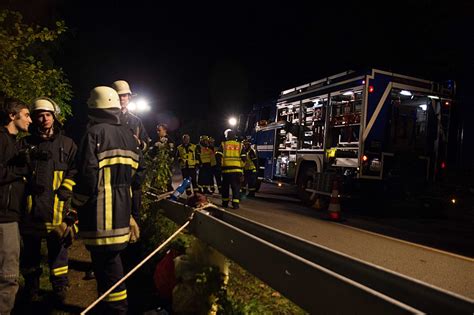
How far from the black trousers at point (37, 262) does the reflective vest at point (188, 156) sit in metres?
7.81

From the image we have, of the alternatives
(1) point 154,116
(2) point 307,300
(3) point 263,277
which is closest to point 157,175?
(3) point 263,277

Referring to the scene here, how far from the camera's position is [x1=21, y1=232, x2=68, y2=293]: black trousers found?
11.8 feet

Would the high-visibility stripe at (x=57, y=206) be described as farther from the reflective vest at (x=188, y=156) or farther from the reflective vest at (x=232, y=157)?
the reflective vest at (x=188, y=156)

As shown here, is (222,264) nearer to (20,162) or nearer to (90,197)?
(90,197)

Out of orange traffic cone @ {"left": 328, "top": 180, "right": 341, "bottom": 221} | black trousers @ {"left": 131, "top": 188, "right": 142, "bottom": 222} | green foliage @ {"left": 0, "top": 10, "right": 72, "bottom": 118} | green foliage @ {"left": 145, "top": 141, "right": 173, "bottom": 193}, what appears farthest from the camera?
orange traffic cone @ {"left": 328, "top": 180, "right": 341, "bottom": 221}

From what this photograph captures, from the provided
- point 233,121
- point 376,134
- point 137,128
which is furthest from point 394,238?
point 233,121

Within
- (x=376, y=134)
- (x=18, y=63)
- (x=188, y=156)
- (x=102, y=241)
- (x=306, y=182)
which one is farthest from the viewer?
(x=188, y=156)

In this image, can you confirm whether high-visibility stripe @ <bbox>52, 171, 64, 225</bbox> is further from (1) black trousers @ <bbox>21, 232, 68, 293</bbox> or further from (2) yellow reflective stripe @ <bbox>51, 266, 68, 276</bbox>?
(2) yellow reflective stripe @ <bbox>51, 266, 68, 276</bbox>

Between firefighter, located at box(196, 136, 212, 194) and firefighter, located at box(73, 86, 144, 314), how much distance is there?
8985mm

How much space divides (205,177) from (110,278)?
9.49 meters

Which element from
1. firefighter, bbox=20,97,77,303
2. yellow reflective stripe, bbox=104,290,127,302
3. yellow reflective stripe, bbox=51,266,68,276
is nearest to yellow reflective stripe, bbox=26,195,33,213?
A: firefighter, bbox=20,97,77,303

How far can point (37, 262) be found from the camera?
3707 mm

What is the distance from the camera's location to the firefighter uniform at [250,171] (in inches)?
441

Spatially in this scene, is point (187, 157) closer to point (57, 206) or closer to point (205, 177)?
point (205, 177)
